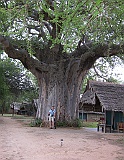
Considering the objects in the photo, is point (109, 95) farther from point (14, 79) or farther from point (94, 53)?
point (14, 79)

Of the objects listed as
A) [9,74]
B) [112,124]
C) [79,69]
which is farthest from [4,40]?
[9,74]

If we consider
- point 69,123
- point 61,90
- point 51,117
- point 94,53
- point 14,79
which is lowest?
point 69,123

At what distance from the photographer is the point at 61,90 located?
1714cm

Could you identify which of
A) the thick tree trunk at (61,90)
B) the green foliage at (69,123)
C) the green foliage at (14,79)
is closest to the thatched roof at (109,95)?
the thick tree trunk at (61,90)

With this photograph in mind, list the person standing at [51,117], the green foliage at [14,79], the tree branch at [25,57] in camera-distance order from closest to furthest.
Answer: the tree branch at [25,57] → the person standing at [51,117] → the green foliage at [14,79]

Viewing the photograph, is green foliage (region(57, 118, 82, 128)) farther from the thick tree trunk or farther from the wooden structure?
the wooden structure

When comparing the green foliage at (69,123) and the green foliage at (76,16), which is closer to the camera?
the green foliage at (76,16)

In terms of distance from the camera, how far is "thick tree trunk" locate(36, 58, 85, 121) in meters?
17.0

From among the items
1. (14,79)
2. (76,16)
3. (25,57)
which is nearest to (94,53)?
(25,57)

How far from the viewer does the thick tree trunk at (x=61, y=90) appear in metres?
17.0

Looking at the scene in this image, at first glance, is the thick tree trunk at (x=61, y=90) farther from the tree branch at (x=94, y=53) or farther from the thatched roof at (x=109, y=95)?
the thatched roof at (x=109, y=95)

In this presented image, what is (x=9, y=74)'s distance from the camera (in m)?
25.5

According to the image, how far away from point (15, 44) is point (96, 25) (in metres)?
8.30

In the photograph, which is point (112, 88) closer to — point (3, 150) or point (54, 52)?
point (54, 52)
